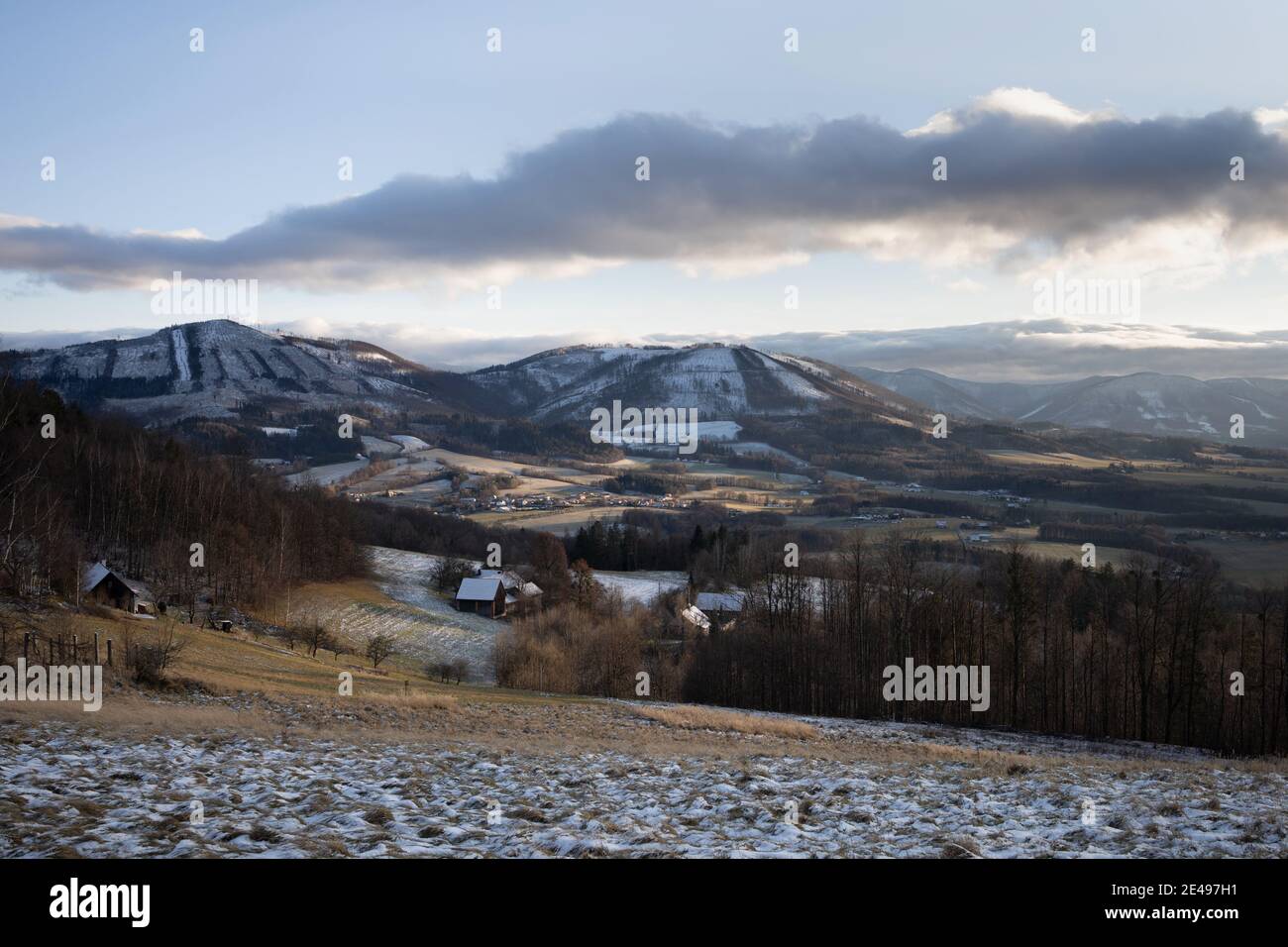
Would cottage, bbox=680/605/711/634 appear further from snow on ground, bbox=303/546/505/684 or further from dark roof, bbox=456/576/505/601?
dark roof, bbox=456/576/505/601

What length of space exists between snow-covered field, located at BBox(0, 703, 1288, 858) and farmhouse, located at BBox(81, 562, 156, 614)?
3527cm

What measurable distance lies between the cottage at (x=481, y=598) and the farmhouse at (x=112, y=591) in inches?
1337

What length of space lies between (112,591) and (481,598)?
121 ft

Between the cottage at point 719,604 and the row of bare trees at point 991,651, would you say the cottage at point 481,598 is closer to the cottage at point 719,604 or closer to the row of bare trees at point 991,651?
the row of bare trees at point 991,651

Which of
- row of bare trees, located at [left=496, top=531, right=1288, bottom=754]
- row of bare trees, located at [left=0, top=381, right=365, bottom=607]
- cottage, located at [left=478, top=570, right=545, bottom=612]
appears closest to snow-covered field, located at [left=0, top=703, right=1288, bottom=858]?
row of bare trees, located at [left=496, top=531, right=1288, bottom=754]

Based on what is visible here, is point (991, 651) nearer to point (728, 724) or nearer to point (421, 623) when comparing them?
point (728, 724)

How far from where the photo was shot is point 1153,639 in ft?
145

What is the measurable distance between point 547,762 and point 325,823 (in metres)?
7.14
